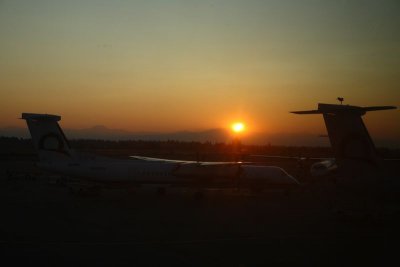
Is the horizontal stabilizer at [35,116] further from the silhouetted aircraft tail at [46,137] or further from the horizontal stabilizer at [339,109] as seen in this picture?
the horizontal stabilizer at [339,109]

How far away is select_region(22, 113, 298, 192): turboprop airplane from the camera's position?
30.2 m

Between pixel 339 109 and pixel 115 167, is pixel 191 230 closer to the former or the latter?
pixel 339 109

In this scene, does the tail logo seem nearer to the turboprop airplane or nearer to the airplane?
the turboprop airplane

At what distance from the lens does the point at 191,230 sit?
18.2 metres

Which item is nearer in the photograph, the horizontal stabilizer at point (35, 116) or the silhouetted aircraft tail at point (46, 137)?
the horizontal stabilizer at point (35, 116)

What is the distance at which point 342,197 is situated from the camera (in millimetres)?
29531

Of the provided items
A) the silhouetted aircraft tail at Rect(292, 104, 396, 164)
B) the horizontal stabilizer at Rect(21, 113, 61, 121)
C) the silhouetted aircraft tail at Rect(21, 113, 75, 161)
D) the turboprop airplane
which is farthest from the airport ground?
the horizontal stabilizer at Rect(21, 113, 61, 121)

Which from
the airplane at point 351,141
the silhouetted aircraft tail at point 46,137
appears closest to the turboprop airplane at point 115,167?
the silhouetted aircraft tail at point 46,137

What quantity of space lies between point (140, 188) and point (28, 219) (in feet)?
49.4

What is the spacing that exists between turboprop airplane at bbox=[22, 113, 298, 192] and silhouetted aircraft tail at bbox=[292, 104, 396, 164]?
12.7 meters

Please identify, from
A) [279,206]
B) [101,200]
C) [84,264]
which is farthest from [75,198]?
[84,264]

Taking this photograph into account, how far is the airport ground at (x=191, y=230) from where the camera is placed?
13430 mm

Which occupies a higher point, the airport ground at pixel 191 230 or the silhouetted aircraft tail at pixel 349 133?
the silhouetted aircraft tail at pixel 349 133

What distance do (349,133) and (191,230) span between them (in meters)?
7.50
